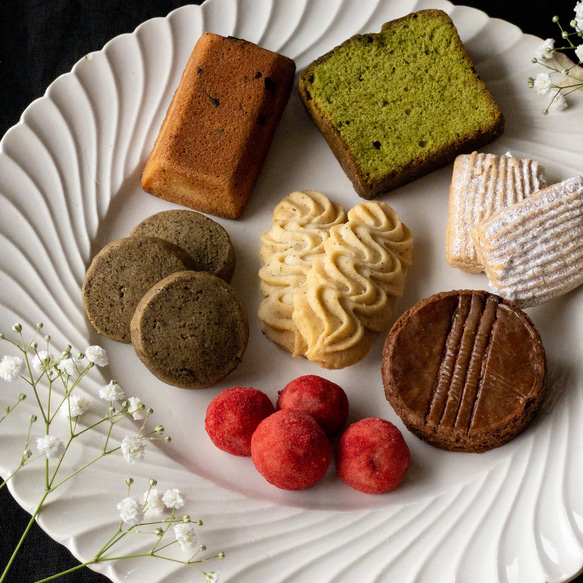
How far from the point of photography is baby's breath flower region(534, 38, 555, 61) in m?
2.48

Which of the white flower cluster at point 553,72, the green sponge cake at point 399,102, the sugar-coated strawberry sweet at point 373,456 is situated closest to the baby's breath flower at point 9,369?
the sugar-coated strawberry sweet at point 373,456

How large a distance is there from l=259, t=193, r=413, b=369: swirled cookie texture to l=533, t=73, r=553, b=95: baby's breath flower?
0.75 metres

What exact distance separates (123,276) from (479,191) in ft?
4.12

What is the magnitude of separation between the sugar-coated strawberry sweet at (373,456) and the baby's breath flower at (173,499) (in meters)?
0.50

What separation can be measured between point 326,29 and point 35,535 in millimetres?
2223

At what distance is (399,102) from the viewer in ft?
8.20

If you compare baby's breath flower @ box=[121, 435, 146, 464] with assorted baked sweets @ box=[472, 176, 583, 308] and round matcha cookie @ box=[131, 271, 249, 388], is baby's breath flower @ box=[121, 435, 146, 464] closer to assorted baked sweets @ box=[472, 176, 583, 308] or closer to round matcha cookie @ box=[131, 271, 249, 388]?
round matcha cookie @ box=[131, 271, 249, 388]

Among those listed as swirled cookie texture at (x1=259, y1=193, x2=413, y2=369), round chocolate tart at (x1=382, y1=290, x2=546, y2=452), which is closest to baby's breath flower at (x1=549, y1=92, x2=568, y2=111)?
swirled cookie texture at (x1=259, y1=193, x2=413, y2=369)

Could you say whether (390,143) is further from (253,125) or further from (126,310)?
(126,310)

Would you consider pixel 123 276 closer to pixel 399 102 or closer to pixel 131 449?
pixel 131 449

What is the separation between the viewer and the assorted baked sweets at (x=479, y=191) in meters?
2.29

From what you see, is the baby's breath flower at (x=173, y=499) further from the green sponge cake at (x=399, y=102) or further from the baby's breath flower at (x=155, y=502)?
the green sponge cake at (x=399, y=102)

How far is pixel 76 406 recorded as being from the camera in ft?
6.73

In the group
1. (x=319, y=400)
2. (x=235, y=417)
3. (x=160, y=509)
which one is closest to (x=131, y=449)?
(x=160, y=509)
